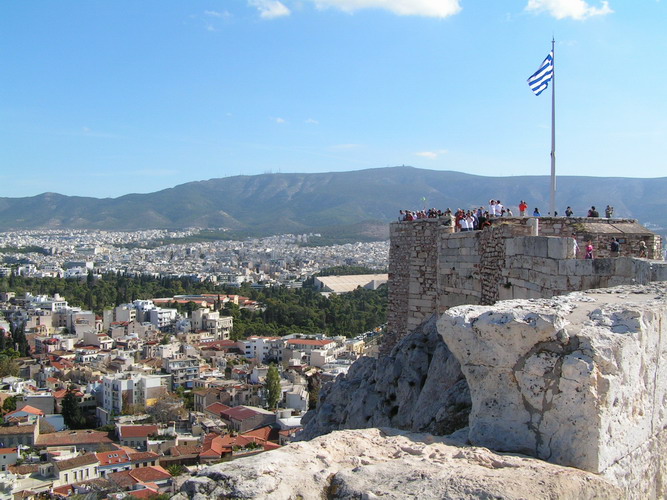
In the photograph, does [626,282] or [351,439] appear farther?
[626,282]

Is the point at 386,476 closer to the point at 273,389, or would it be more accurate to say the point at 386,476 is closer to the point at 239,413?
the point at 239,413

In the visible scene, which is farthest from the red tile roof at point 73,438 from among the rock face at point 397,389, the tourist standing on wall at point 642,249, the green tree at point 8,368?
the tourist standing on wall at point 642,249

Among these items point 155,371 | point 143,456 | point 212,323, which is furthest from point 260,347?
point 143,456

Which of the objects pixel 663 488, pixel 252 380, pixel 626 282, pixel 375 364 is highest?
pixel 626 282

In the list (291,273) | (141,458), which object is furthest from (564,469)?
(291,273)

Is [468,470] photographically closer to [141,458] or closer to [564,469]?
[564,469]

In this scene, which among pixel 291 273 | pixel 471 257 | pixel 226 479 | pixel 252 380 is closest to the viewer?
pixel 226 479

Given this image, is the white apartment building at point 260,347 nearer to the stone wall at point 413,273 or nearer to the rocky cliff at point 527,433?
the stone wall at point 413,273
